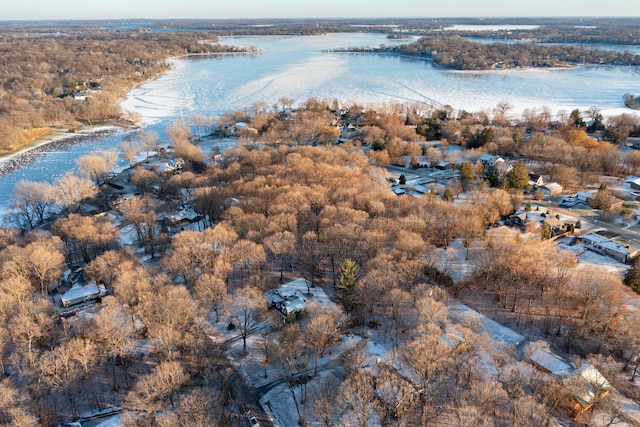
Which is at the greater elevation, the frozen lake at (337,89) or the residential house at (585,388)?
the frozen lake at (337,89)

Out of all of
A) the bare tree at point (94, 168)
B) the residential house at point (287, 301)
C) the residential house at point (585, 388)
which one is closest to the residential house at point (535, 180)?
the residential house at point (585, 388)

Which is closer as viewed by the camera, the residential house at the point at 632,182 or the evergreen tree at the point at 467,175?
the residential house at the point at 632,182

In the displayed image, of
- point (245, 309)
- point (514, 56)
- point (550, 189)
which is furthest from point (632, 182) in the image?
point (514, 56)

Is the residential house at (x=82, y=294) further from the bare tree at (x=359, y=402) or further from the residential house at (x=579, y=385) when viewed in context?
the residential house at (x=579, y=385)

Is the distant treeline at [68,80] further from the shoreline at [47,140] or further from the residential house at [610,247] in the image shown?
the residential house at [610,247]

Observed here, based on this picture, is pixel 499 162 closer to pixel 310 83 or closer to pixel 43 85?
pixel 310 83

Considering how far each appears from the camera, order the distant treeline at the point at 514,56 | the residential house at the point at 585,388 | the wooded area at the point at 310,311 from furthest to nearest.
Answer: the distant treeline at the point at 514,56
the wooded area at the point at 310,311
the residential house at the point at 585,388

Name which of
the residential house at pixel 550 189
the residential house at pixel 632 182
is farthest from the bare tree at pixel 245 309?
the residential house at pixel 632 182

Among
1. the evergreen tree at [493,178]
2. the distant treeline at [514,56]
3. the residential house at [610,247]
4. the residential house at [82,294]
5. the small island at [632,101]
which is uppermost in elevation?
the distant treeline at [514,56]

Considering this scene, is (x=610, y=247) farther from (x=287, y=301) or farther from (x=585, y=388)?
(x=287, y=301)

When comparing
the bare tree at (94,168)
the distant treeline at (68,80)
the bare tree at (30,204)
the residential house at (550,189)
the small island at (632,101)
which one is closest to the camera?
the bare tree at (30,204)
